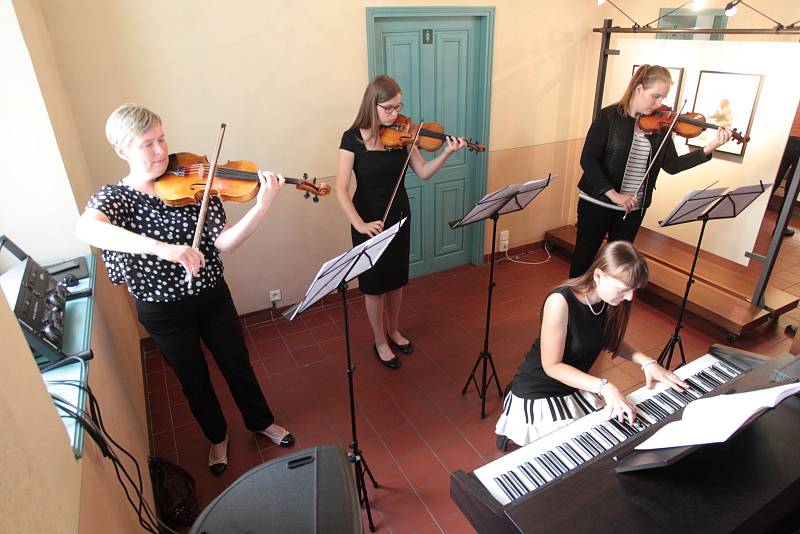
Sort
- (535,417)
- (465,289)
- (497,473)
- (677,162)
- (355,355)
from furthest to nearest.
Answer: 1. (465,289)
2. (355,355)
3. (677,162)
4. (535,417)
5. (497,473)

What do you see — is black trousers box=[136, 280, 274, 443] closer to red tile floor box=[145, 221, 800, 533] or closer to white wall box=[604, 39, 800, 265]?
red tile floor box=[145, 221, 800, 533]

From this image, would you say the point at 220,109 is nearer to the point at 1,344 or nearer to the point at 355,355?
the point at 355,355

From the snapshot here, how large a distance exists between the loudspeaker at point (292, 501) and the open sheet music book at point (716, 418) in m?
0.83

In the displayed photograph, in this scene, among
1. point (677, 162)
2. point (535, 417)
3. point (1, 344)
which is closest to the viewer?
point (1, 344)

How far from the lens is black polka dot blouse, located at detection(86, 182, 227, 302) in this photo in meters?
1.71

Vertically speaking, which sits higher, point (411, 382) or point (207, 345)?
point (207, 345)

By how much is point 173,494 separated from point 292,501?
1316 mm

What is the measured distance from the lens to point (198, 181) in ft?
6.06

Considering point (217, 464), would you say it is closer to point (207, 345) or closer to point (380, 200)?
point (207, 345)

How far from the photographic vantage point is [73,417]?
1.33 metres

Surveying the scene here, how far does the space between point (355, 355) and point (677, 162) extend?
2264 mm

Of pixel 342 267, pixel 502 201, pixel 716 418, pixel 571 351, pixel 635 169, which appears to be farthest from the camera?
pixel 635 169

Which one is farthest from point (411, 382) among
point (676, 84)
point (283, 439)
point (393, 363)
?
point (676, 84)

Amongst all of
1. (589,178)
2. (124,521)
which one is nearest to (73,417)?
(124,521)
